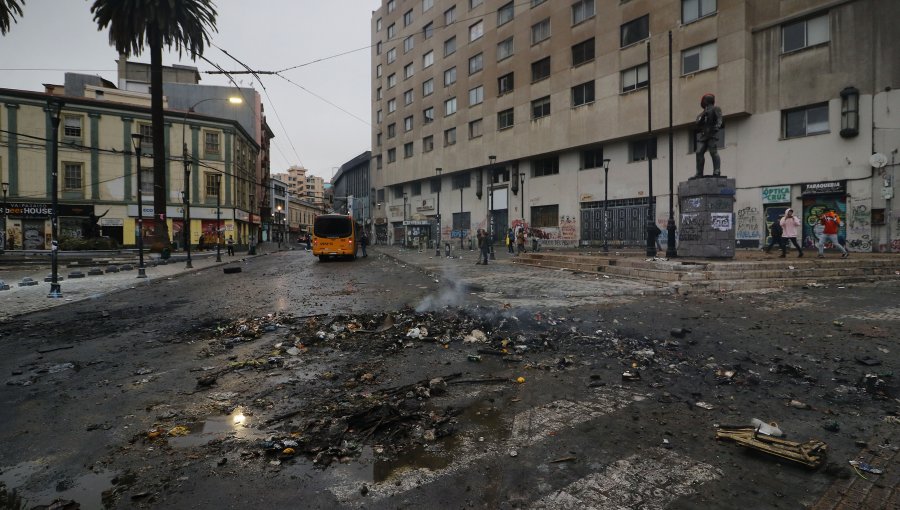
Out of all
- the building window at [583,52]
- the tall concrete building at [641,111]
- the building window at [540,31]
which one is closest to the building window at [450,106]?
the tall concrete building at [641,111]

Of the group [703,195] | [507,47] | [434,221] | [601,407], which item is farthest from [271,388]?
[434,221]

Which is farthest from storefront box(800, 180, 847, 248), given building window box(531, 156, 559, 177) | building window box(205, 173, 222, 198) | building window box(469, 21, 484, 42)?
building window box(205, 173, 222, 198)

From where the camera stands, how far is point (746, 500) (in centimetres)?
243

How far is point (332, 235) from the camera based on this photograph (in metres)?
24.5

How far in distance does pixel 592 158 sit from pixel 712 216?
18152mm

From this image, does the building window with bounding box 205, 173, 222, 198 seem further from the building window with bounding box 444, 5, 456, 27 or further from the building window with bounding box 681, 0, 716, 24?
the building window with bounding box 681, 0, 716, 24

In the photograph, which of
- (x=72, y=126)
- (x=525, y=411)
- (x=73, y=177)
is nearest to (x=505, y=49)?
(x=72, y=126)

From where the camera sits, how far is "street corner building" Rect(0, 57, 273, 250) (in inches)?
1309

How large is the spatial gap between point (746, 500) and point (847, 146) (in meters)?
24.3

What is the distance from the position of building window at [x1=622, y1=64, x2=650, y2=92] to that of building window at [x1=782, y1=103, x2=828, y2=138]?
7722mm

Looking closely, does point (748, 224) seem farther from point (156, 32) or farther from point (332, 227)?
point (156, 32)

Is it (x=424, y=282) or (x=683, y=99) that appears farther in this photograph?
(x=683, y=99)

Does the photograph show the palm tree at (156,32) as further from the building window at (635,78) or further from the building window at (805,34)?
the building window at (805,34)

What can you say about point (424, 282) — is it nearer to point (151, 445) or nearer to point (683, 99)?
point (151, 445)
